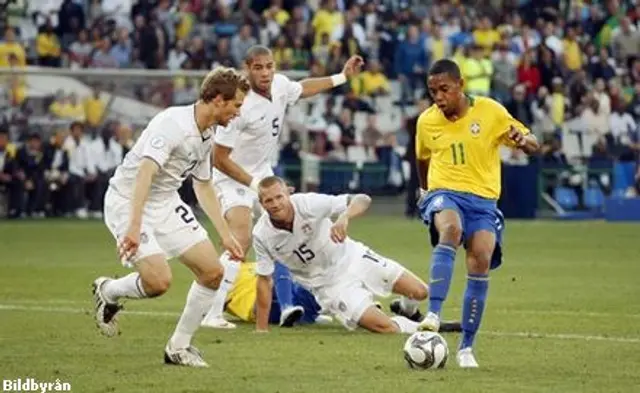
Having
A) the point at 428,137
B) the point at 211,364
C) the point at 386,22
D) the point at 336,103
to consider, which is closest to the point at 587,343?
the point at 428,137

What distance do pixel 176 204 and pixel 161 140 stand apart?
76cm

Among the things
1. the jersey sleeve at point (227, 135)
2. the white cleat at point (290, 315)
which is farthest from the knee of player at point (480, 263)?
the jersey sleeve at point (227, 135)

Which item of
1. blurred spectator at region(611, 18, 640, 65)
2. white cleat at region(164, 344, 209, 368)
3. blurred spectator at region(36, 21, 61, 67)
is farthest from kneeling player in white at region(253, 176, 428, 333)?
blurred spectator at region(611, 18, 640, 65)

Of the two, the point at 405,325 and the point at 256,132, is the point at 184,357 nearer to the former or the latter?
the point at 405,325

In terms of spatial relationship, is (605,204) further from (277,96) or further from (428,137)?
(428,137)

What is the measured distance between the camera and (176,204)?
14180mm

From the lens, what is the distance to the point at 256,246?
16672mm

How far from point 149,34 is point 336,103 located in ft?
13.3

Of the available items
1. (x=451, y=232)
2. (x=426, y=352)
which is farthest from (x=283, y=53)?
(x=426, y=352)

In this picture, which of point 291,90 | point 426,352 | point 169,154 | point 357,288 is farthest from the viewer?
point 291,90

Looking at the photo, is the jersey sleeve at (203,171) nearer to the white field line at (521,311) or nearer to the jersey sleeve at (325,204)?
the jersey sleeve at (325,204)

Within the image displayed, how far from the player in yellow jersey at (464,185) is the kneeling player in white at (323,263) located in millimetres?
1693

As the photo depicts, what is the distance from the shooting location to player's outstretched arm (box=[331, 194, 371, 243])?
15250mm

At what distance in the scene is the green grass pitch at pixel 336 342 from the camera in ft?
A: 41.7
